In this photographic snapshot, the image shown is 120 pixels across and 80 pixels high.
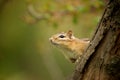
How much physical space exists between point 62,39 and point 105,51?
1674 mm

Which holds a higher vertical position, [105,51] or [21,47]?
[105,51]

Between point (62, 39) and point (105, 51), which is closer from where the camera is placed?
point (105, 51)

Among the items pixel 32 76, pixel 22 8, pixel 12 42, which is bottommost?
pixel 32 76

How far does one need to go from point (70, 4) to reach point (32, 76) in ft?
16.8

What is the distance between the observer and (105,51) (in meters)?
3.48

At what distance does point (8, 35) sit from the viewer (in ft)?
43.9

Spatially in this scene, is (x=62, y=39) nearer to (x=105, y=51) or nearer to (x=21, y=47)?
(x=105, y=51)

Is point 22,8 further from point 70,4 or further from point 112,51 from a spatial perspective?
point 112,51

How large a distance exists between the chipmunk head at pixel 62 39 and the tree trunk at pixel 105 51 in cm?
140

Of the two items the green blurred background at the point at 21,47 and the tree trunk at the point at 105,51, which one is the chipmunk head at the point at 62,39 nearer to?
the tree trunk at the point at 105,51

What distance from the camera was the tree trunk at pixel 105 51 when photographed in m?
3.41

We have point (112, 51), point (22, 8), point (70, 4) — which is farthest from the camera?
point (22, 8)

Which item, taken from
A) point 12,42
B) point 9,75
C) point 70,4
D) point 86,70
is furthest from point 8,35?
point 86,70

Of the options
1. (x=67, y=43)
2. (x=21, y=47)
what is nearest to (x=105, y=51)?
(x=67, y=43)
